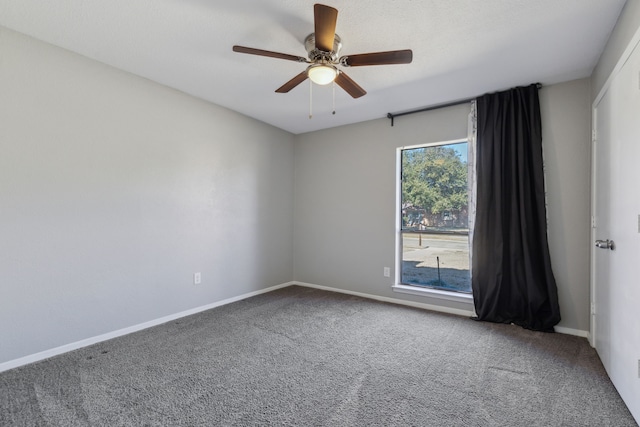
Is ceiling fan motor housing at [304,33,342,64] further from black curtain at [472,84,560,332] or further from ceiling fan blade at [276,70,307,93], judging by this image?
black curtain at [472,84,560,332]

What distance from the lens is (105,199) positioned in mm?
2619

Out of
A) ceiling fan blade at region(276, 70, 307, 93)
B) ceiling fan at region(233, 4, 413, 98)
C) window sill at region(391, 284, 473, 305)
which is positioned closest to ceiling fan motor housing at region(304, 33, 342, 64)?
ceiling fan at region(233, 4, 413, 98)

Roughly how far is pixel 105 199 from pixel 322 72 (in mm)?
2159

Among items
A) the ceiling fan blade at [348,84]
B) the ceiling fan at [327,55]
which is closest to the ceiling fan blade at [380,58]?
the ceiling fan at [327,55]

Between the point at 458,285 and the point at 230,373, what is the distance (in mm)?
2670

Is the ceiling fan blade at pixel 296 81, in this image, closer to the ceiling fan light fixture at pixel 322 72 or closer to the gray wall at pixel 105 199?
the ceiling fan light fixture at pixel 322 72

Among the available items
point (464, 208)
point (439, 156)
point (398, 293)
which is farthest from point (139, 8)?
point (398, 293)

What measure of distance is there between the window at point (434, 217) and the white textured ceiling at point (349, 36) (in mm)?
839

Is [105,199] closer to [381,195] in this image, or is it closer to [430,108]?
[381,195]

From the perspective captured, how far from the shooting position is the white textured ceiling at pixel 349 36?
1897 millimetres


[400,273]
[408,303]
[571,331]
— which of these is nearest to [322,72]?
[400,273]

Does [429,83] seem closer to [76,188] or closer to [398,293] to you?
[398,293]

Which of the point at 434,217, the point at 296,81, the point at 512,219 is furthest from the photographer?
the point at 434,217

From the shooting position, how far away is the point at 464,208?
343 cm
